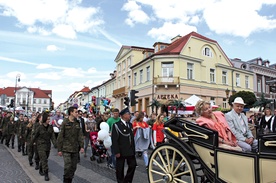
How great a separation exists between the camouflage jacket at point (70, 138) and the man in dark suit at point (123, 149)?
847 mm

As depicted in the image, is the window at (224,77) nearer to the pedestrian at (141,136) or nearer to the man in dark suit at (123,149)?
the pedestrian at (141,136)

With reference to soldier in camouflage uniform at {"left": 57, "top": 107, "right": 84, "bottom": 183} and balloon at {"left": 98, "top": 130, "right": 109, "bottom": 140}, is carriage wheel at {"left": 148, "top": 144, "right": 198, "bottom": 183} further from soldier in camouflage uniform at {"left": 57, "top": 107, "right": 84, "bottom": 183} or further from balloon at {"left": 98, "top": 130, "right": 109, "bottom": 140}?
balloon at {"left": 98, "top": 130, "right": 109, "bottom": 140}

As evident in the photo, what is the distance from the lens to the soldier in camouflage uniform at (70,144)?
577 centimetres

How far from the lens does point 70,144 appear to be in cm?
587

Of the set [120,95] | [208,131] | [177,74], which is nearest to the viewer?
[208,131]

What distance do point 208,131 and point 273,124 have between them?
6597 mm

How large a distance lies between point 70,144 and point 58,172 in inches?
92.0

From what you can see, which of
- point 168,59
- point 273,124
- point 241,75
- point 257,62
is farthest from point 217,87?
point 273,124

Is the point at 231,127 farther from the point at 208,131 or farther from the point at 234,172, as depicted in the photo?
the point at 234,172

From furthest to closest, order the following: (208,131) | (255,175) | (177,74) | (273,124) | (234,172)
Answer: (177,74)
(273,124)
(208,131)
(234,172)
(255,175)

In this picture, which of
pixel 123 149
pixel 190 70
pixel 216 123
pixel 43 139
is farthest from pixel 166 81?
pixel 216 123

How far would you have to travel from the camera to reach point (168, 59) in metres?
31.2

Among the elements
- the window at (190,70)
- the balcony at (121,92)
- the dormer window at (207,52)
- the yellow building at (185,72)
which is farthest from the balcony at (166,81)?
the balcony at (121,92)

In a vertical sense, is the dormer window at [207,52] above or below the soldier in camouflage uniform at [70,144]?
above
